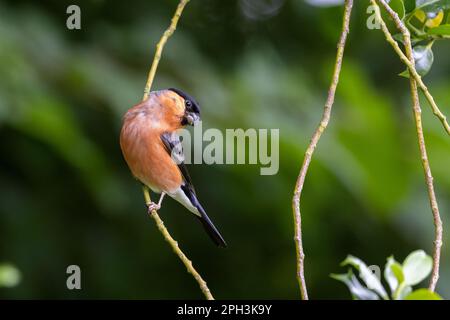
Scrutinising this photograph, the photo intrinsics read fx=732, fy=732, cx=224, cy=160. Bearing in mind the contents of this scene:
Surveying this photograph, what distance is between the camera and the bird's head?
2.78 meters

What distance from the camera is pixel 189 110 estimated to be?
9.26 ft

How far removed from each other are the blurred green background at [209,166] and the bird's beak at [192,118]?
8.07ft

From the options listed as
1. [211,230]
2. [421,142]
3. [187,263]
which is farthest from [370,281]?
[211,230]

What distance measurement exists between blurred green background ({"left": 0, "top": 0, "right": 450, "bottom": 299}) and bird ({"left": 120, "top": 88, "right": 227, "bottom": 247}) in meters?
2.22

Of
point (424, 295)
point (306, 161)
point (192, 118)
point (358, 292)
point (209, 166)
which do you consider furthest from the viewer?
point (209, 166)

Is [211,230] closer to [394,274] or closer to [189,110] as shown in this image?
[189,110]

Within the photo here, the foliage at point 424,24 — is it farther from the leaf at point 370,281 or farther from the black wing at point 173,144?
the black wing at point 173,144

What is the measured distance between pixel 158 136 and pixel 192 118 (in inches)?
9.2

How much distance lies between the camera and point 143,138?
→ 2844mm

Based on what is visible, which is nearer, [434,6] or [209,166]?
[434,6]

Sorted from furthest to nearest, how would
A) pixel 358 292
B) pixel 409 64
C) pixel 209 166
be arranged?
1. pixel 209 166
2. pixel 358 292
3. pixel 409 64

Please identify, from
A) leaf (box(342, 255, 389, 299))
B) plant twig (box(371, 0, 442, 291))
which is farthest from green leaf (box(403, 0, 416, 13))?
leaf (box(342, 255, 389, 299))

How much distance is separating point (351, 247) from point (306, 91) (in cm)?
153

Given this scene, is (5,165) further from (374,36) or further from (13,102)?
(374,36)
